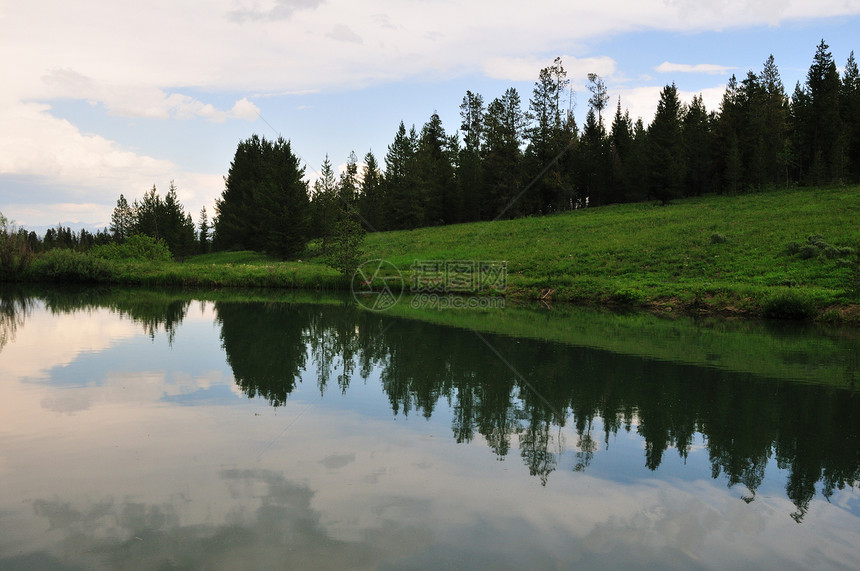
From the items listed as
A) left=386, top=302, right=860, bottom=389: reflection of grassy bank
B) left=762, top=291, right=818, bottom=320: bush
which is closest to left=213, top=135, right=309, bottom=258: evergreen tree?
left=386, top=302, right=860, bottom=389: reflection of grassy bank

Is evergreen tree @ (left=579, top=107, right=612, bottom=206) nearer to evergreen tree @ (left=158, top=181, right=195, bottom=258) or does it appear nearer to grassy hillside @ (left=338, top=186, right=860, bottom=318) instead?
grassy hillside @ (left=338, top=186, right=860, bottom=318)

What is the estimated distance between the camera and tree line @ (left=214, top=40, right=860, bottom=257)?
2251 inches

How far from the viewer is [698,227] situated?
39.8m

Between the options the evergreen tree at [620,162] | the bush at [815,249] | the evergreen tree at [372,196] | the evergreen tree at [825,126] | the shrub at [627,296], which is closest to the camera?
the bush at [815,249]

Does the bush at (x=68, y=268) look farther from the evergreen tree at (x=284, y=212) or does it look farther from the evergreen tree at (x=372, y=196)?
the evergreen tree at (x=372, y=196)

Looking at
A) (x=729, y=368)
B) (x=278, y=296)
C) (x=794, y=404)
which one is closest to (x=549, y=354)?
(x=729, y=368)

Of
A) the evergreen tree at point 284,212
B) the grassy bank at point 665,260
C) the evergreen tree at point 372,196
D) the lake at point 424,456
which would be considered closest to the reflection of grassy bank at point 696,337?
the lake at point 424,456

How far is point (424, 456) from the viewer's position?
7695mm

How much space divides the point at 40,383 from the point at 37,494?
19.9 ft

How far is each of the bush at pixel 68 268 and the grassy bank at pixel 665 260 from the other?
81 mm

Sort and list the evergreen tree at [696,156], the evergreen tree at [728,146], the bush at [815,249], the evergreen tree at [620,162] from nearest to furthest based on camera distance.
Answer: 1. the bush at [815,249]
2. the evergreen tree at [728,146]
3. the evergreen tree at [696,156]
4. the evergreen tree at [620,162]

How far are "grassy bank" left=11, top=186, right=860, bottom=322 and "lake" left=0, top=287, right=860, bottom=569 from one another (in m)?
11.3

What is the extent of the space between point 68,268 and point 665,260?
1622 inches

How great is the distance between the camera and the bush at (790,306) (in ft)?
78.4
